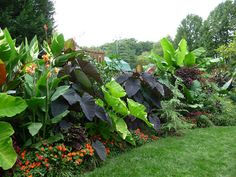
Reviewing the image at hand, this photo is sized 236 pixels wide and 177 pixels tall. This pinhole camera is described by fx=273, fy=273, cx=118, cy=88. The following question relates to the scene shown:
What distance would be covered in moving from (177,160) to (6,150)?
2057 mm

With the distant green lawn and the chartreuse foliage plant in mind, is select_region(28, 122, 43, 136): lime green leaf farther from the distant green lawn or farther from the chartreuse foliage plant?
the chartreuse foliage plant

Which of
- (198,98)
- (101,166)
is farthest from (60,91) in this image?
(198,98)

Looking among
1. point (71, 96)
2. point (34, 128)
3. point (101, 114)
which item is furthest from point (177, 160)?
point (34, 128)

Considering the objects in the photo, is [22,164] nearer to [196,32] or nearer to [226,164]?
[226,164]

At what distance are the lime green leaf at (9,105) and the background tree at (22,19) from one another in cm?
514

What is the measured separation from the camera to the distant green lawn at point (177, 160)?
3000 millimetres

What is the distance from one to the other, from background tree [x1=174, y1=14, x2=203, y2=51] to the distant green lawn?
32.9 m

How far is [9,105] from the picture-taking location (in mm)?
2502

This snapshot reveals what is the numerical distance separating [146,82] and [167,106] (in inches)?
26.9

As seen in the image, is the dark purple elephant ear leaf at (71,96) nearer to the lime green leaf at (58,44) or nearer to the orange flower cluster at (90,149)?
the orange flower cluster at (90,149)

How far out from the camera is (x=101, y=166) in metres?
3.17

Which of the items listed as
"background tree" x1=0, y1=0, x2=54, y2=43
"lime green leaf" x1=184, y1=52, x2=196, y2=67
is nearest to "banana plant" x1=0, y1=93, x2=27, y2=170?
"background tree" x1=0, y1=0, x2=54, y2=43

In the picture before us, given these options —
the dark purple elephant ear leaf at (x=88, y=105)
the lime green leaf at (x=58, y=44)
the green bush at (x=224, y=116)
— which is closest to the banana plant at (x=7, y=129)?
the dark purple elephant ear leaf at (x=88, y=105)

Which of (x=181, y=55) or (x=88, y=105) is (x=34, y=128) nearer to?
(x=88, y=105)
